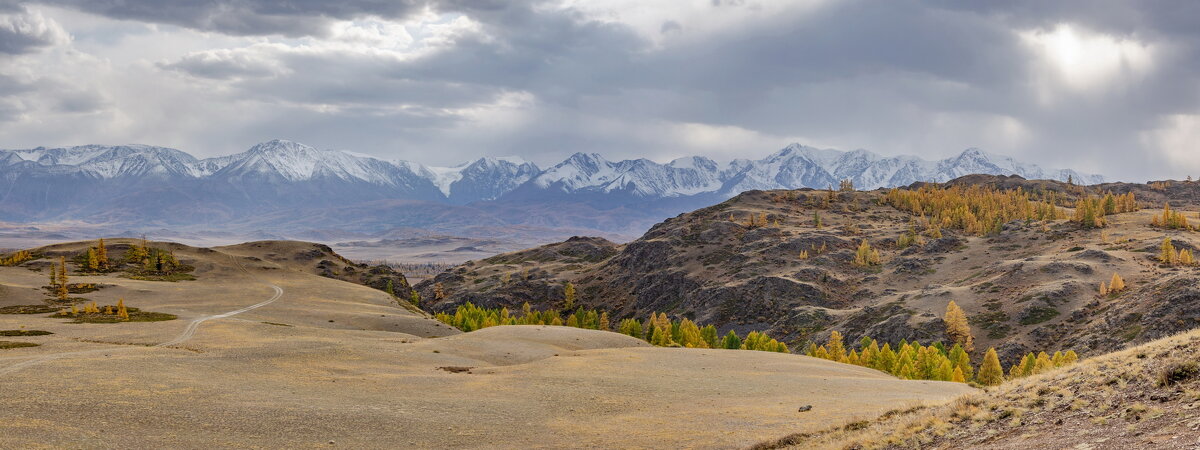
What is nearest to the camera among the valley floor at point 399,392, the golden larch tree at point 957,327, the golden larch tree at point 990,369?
the valley floor at point 399,392

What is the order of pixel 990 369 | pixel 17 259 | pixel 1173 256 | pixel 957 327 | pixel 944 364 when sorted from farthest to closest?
1. pixel 1173 256
2. pixel 17 259
3. pixel 957 327
4. pixel 990 369
5. pixel 944 364

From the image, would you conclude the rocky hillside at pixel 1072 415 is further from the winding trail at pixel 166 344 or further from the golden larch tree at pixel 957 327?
the golden larch tree at pixel 957 327

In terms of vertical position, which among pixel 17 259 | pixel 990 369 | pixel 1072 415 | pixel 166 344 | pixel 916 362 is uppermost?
pixel 17 259

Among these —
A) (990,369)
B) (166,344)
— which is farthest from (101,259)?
(990,369)

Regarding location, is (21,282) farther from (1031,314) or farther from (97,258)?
(1031,314)

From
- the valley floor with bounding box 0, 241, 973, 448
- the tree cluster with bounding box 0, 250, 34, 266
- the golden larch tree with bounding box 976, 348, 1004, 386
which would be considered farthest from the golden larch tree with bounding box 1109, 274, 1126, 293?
the tree cluster with bounding box 0, 250, 34, 266

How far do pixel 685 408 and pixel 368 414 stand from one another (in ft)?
70.2

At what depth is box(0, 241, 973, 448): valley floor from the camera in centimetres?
3775

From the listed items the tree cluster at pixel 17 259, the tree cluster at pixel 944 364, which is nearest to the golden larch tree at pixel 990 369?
the tree cluster at pixel 944 364

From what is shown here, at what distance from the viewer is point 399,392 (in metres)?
50.9

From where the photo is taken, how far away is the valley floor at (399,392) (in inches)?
1486

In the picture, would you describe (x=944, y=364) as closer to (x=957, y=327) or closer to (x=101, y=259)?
(x=957, y=327)

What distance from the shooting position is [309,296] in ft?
515

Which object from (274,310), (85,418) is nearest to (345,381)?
(85,418)
